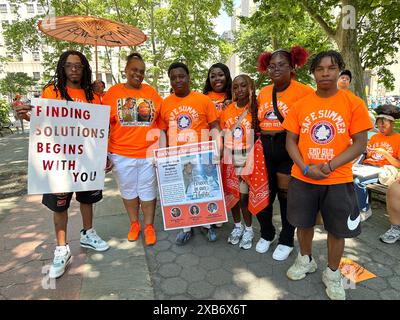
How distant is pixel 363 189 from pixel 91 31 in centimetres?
383

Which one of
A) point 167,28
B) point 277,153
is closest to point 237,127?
point 277,153

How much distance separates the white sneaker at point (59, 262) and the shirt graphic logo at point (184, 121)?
65.6 inches

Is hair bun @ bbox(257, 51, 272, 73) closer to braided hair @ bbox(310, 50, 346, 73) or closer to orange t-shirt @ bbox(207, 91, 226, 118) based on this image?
braided hair @ bbox(310, 50, 346, 73)

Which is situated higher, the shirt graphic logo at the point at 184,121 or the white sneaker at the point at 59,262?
the shirt graphic logo at the point at 184,121

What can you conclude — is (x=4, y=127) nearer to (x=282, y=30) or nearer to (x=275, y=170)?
(x=282, y=30)

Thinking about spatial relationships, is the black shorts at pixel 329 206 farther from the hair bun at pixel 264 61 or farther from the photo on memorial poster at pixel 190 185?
the hair bun at pixel 264 61

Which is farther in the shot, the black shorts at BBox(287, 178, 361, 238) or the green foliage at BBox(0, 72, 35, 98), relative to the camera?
the green foliage at BBox(0, 72, 35, 98)

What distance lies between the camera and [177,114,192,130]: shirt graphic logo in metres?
3.01

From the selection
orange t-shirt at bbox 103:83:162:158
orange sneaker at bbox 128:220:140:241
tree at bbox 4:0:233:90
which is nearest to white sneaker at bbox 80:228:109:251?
orange sneaker at bbox 128:220:140:241

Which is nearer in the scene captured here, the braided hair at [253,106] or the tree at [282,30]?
the braided hair at [253,106]

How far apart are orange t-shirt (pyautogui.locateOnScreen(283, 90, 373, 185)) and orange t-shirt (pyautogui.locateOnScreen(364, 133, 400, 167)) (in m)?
1.90

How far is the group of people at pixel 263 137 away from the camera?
84.8 inches

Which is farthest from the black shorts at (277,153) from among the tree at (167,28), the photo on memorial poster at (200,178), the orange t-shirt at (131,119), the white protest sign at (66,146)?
the tree at (167,28)

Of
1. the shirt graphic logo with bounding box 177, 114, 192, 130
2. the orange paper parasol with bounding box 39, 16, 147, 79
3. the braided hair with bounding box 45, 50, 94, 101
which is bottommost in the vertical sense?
the shirt graphic logo with bounding box 177, 114, 192, 130
